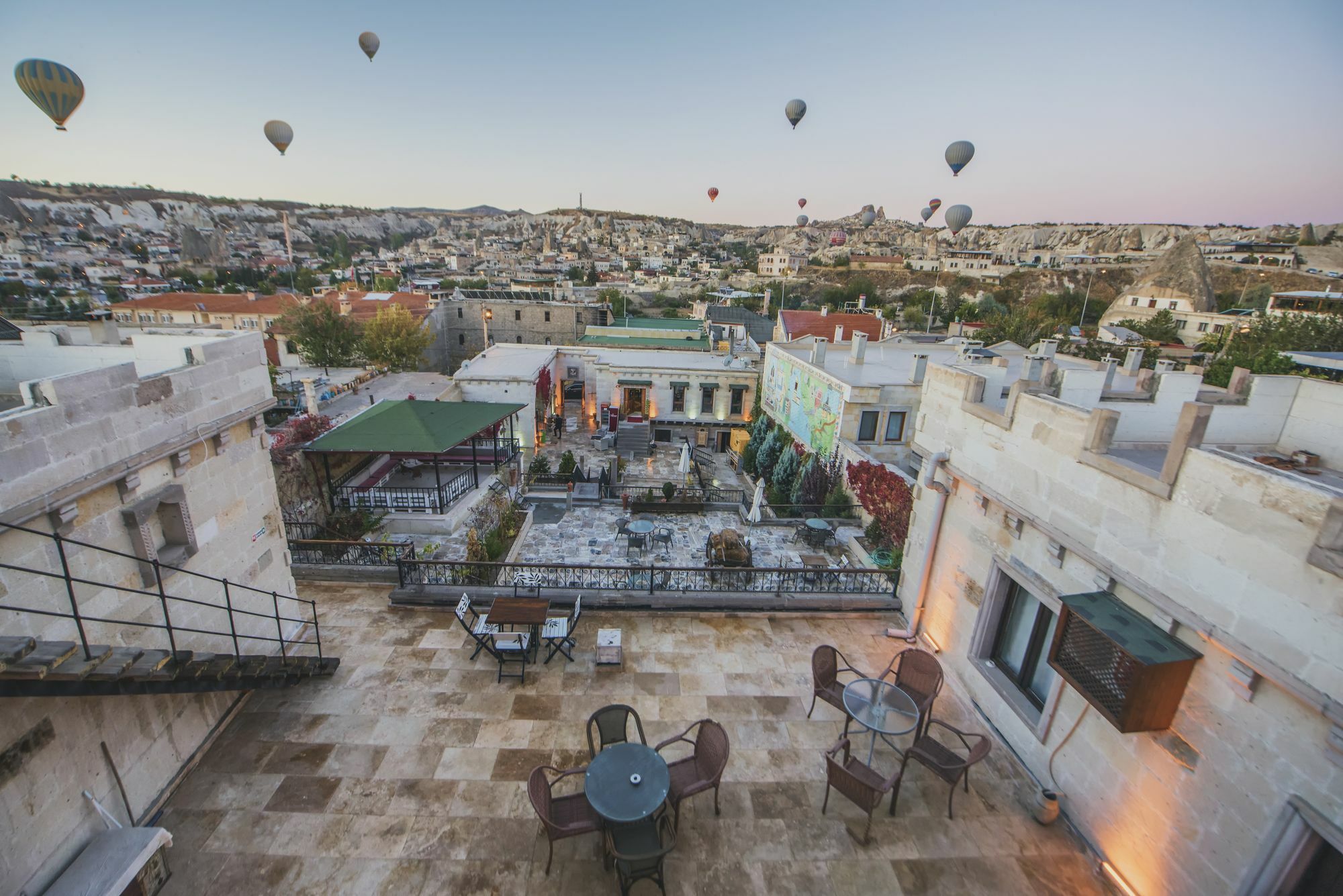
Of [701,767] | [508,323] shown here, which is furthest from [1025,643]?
[508,323]

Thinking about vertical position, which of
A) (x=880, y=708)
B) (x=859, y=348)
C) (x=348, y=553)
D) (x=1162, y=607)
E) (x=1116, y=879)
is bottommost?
(x=348, y=553)

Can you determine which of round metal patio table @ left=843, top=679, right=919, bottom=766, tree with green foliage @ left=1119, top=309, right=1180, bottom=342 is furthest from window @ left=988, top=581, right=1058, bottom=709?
tree with green foliage @ left=1119, top=309, right=1180, bottom=342

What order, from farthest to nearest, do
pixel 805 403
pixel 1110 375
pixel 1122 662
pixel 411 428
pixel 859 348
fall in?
pixel 859 348 < pixel 805 403 < pixel 411 428 < pixel 1110 375 < pixel 1122 662

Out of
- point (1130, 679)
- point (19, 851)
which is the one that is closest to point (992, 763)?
point (1130, 679)

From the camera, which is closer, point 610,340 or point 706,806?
point 706,806

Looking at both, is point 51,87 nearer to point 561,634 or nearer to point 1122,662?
point 561,634

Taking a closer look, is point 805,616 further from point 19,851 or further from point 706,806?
point 19,851

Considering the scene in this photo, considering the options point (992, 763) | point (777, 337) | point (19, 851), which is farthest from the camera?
point (777, 337)

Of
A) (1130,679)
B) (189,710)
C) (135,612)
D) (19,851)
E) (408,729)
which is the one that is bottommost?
(408,729)
